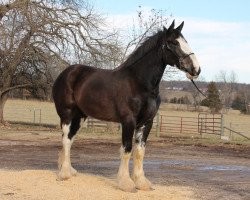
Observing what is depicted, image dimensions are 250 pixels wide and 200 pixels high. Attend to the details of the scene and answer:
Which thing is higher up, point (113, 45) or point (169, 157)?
point (113, 45)

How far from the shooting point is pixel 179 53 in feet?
24.1

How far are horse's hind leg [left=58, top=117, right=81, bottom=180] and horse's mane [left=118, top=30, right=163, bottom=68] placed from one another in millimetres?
1638

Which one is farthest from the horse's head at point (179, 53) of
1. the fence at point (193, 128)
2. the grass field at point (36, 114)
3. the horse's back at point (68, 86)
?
the grass field at point (36, 114)

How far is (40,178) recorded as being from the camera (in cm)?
837

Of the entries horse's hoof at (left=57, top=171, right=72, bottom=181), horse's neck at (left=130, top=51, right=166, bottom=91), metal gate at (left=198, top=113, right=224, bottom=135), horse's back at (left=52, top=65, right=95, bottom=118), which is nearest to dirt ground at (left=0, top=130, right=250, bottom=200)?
horse's hoof at (left=57, top=171, right=72, bottom=181)

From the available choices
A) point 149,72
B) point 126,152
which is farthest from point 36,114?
point 149,72

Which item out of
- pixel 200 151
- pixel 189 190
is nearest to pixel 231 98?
pixel 200 151

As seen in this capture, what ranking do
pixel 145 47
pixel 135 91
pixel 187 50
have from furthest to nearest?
pixel 145 47 < pixel 135 91 < pixel 187 50

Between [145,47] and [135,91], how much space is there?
0.81 metres

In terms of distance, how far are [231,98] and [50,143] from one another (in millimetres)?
90579

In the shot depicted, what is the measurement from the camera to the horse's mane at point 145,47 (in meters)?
7.72

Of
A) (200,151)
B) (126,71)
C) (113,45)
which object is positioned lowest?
(200,151)

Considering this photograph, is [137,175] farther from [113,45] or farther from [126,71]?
[113,45]

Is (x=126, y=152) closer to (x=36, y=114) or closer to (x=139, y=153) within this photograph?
(x=139, y=153)
